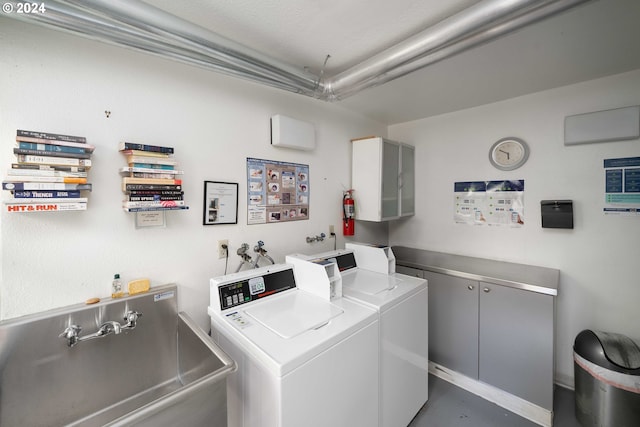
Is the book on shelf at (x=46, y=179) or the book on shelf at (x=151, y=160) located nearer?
Answer: the book on shelf at (x=46, y=179)

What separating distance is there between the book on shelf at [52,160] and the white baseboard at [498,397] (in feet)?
9.79

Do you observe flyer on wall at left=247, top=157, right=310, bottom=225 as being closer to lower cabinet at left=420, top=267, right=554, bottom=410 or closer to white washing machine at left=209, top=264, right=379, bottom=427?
white washing machine at left=209, top=264, right=379, bottom=427

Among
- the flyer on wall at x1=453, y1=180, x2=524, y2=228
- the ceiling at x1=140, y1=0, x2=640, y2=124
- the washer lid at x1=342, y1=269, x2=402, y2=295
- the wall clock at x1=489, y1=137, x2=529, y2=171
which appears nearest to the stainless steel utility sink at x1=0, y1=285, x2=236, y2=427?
the washer lid at x1=342, y1=269, x2=402, y2=295

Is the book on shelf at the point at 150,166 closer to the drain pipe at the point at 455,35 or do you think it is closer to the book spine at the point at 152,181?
the book spine at the point at 152,181

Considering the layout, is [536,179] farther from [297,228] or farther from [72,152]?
[72,152]

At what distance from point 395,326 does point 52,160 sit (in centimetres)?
195

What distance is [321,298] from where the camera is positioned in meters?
1.62

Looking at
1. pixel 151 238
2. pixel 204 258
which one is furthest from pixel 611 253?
pixel 151 238

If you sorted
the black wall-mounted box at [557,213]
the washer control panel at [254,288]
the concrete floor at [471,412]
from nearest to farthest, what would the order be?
the washer control panel at [254,288] < the concrete floor at [471,412] < the black wall-mounted box at [557,213]

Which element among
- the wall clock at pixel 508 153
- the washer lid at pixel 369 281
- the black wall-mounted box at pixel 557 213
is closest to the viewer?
the washer lid at pixel 369 281

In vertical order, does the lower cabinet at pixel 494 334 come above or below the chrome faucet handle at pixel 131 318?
below

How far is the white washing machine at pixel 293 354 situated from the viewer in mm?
1064

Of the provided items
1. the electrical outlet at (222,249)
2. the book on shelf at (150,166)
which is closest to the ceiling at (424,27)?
the book on shelf at (150,166)

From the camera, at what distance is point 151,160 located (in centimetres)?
134
